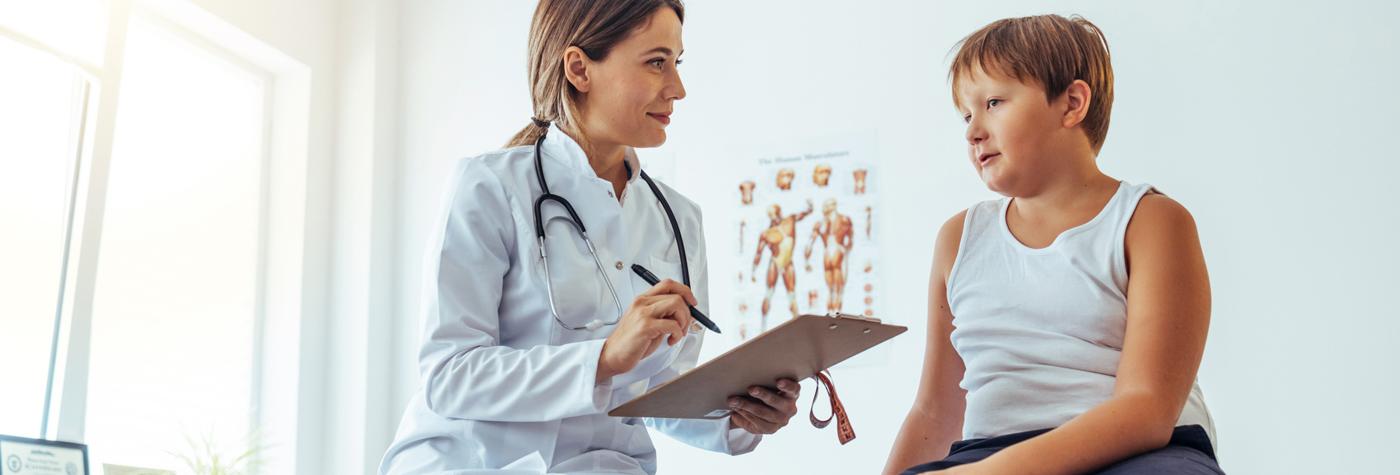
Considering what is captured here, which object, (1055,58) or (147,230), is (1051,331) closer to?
(1055,58)

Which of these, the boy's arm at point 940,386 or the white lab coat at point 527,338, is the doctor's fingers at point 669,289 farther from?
the boy's arm at point 940,386

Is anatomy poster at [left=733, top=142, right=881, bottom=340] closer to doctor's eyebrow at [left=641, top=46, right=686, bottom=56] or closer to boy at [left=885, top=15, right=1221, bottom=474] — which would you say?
doctor's eyebrow at [left=641, top=46, right=686, bottom=56]

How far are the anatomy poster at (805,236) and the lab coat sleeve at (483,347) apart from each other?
1693mm

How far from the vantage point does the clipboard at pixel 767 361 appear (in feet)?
3.74

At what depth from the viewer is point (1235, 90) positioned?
2727 millimetres

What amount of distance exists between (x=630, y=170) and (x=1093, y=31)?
0.70 m

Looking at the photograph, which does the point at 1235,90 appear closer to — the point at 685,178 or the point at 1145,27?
the point at 1145,27

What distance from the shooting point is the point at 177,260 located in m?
3.14

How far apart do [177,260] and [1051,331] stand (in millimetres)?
2689

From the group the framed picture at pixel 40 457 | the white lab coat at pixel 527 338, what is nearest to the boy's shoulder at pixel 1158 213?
the white lab coat at pixel 527 338

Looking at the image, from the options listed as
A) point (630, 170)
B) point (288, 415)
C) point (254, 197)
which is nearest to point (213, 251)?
point (254, 197)

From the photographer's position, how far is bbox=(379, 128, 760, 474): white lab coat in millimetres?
1293

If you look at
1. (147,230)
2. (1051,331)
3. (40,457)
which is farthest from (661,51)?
(147,230)

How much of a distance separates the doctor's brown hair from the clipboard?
49 cm
